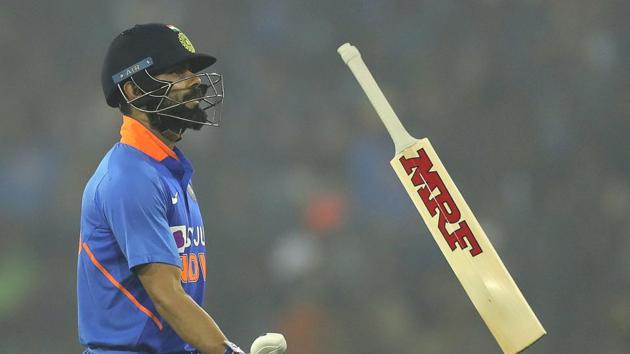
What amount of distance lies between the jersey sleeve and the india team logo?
0.30 ft


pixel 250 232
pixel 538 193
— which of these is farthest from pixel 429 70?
pixel 250 232

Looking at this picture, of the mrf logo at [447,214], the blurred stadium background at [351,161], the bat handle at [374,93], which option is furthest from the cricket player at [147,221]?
the blurred stadium background at [351,161]

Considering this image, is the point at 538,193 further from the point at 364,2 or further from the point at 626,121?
the point at 364,2

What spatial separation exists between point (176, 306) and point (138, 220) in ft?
0.58

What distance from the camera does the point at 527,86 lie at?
383 cm

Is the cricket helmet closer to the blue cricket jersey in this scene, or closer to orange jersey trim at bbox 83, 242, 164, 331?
the blue cricket jersey

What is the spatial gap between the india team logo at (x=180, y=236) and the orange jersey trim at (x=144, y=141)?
149 mm

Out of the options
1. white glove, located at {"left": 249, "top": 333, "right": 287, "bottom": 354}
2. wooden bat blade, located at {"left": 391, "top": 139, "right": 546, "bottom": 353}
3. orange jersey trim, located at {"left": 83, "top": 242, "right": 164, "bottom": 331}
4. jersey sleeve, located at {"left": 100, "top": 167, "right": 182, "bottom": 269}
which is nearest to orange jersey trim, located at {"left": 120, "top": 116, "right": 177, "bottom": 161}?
jersey sleeve, located at {"left": 100, "top": 167, "right": 182, "bottom": 269}

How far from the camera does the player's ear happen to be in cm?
205

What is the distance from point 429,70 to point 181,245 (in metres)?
2.09

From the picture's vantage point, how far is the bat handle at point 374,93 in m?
2.14

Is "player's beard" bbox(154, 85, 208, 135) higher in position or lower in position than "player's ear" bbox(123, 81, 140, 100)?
lower

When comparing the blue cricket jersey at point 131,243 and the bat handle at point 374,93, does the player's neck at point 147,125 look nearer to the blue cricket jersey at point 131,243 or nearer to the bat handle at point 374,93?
the blue cricket jersey at point 131,243

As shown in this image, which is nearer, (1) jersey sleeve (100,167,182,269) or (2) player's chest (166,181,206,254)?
(1) jersey sleeve (100,167,182,269)
